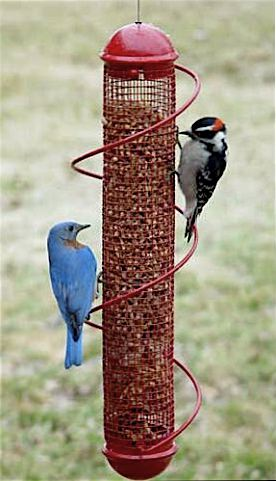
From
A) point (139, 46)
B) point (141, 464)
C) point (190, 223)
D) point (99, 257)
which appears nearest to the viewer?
point (139, 46)

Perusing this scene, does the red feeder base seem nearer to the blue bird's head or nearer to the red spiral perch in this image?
the red spiral perch

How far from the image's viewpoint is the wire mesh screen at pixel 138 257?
14.8 feet

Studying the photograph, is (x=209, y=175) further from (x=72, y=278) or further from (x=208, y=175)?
(x=72, y=278)

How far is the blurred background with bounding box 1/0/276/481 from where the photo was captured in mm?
7789

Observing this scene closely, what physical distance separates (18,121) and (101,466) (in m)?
8.48

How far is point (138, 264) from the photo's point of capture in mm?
4602

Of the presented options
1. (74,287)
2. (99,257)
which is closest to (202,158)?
(74,287)

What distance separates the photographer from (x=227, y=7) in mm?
21781

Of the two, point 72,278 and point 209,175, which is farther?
point 209,175

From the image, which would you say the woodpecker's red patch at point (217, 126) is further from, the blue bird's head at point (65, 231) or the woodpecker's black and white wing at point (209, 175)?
the blue bird's head at point (65, 231)

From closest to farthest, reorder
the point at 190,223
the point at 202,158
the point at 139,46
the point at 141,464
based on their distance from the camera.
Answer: the point at 139,46 < the point at 141,464 < the point at 202,158 < the point at 190,223

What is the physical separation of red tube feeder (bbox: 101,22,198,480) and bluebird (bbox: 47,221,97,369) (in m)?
0.12

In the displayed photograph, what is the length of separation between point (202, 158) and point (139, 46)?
60 centimetres

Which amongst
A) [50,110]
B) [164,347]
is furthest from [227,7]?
[164,347]
